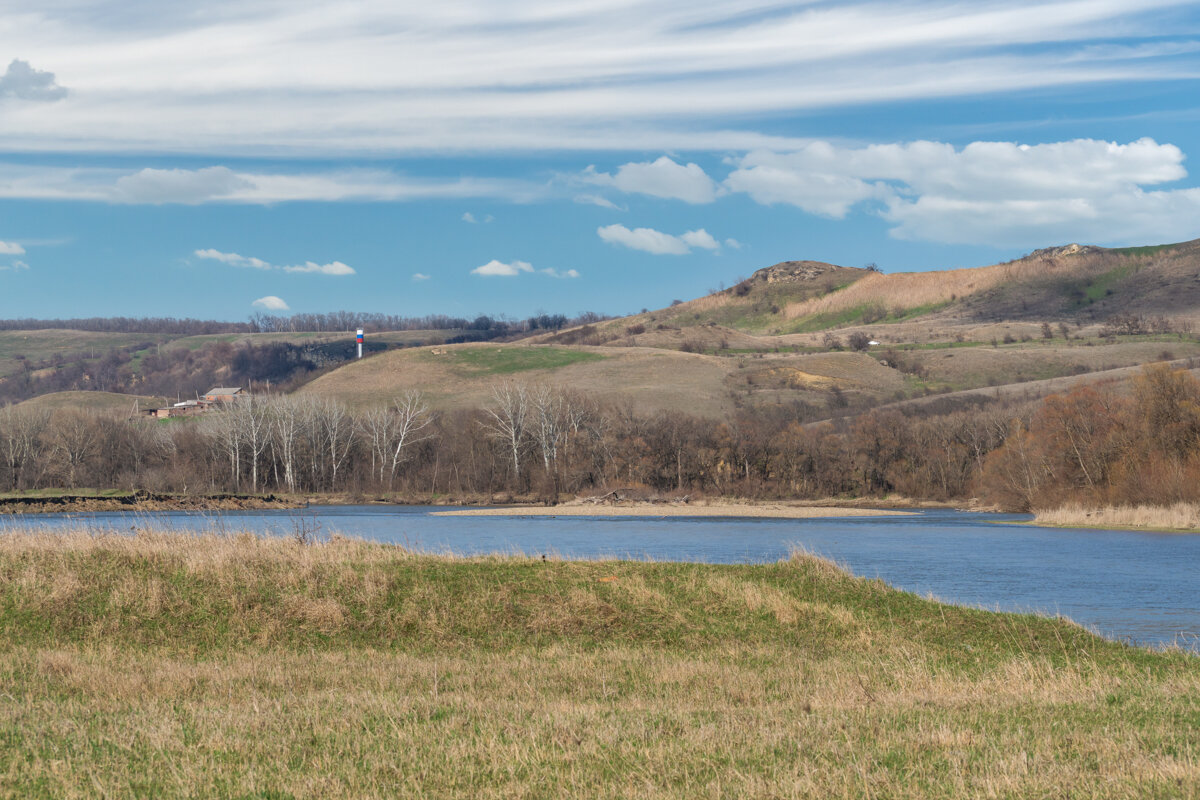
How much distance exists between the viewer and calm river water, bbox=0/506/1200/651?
27.5m

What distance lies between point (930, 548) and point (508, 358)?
121316mm

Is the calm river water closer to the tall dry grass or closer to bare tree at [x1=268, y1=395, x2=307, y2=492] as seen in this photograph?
the tall dry grass

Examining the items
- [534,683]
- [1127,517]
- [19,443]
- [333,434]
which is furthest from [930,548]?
[19,443]

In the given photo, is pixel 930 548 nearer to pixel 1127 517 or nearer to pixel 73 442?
pixel 1127 517

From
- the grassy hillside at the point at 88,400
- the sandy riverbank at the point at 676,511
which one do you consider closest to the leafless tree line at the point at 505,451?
the sandy riverbank at the point at 676,511

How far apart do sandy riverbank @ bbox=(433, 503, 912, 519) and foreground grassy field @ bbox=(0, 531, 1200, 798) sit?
54.2 metres

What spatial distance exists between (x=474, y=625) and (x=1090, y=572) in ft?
85.8

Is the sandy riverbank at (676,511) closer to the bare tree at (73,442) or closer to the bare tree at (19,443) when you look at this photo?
the bare tree at (73,442)

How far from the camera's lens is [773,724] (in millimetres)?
11047

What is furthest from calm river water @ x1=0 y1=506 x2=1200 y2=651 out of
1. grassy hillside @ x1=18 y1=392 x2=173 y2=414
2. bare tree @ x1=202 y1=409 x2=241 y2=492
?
grassy hillside @ x1=18 y1=392 x2=173 y2=414

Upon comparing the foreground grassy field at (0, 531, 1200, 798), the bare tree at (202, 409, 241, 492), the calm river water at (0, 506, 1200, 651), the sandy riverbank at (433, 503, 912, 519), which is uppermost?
the bare tree at (202, 409, 241, 492)

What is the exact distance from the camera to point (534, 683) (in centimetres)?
1486

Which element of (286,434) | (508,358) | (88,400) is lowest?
→ (286,434)

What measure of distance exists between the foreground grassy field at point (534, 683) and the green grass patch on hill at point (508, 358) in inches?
5249
